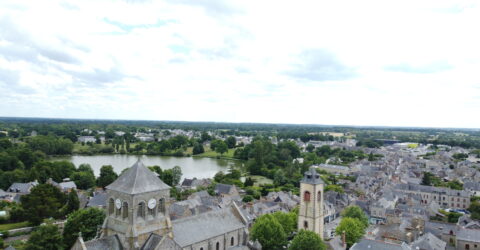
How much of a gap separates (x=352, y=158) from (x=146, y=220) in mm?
108597

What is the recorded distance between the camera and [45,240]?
27.4 metres

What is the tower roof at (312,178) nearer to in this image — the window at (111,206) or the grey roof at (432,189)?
the window at (111,206)

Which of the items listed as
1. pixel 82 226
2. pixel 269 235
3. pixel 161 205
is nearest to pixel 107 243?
pixel 161 205

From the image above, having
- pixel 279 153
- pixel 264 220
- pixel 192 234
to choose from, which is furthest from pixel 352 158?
pixel 192 234

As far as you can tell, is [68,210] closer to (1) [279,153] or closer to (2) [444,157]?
(1) [279,153]

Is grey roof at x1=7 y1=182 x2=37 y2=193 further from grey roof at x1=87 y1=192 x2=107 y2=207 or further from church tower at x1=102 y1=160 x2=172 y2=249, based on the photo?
church tower at x1=102 y1=160 x2=172 y2=249

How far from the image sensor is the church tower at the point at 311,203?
3098cm

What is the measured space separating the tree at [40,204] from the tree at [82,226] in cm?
1034

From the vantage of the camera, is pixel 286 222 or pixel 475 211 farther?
pixel 475 211

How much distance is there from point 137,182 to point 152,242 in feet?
12.1

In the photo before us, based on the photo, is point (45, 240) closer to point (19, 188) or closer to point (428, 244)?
point (19, 188)

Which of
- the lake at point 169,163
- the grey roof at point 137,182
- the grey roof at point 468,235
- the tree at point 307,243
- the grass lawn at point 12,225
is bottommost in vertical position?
the lake at point 169,163

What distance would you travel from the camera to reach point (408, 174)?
8469 cm

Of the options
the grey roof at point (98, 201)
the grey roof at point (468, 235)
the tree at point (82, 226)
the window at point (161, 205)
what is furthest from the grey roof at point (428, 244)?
the grey roof at point (98, 201)
